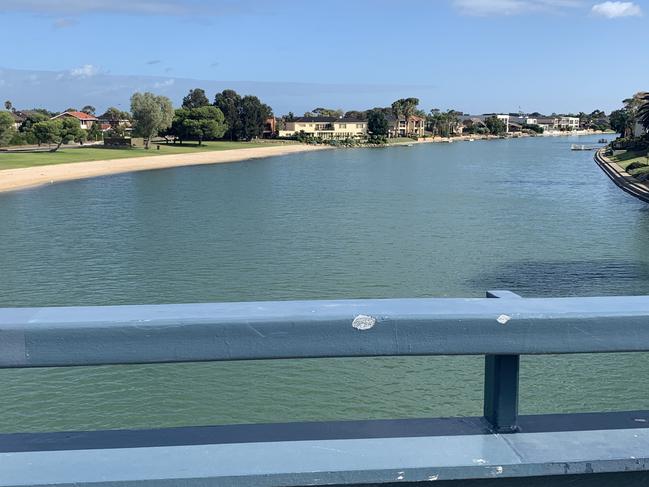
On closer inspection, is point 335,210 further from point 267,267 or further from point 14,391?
point 14,391

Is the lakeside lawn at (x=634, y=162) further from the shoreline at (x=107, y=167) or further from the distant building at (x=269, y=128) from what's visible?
the distant building at (x=269, y=128)

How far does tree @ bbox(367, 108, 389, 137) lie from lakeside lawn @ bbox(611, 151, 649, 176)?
93.7 m

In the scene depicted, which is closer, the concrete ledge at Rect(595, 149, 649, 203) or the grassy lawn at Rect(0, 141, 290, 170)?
the concrete ledge at Rect(595, 149, 649, 203)

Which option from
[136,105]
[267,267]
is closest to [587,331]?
[267,267]

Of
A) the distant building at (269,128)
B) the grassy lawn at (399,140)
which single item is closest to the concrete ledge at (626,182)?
the distant building at (269,128)

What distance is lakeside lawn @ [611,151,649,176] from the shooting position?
59531mm

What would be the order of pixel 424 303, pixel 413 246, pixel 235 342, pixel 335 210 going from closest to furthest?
pixel 235 342 → pixel 424 303 → pixel 413 246 → pixel 335 210

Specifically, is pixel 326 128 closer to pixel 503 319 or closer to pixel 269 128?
pixel 269 128

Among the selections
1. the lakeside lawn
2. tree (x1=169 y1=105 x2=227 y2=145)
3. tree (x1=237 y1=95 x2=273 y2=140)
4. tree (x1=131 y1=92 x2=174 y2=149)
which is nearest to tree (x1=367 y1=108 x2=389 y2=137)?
tree (x1=237 y1=95 x2=273 y2=140)

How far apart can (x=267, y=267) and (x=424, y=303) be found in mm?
19765

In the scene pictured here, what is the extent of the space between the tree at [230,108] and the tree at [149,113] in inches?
1291

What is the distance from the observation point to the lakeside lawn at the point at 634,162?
5953 cm

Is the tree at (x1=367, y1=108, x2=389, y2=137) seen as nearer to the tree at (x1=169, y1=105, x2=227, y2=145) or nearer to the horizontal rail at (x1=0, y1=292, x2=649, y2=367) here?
the tree at (x1=169, y1=105, x2=227, y2=145)

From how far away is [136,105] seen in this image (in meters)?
100
